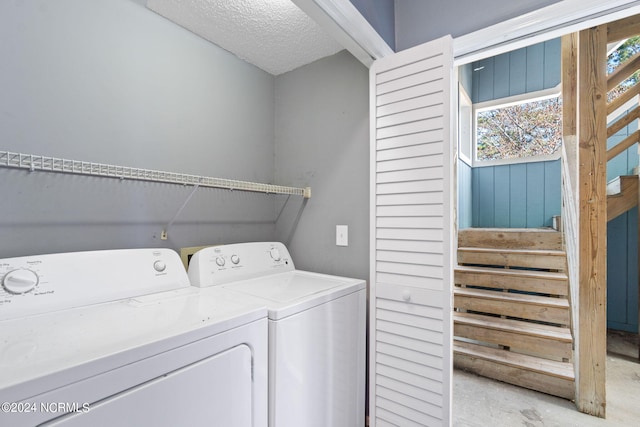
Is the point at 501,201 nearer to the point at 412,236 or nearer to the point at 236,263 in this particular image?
the point at 412,236

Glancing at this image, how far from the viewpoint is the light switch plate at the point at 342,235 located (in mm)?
1724

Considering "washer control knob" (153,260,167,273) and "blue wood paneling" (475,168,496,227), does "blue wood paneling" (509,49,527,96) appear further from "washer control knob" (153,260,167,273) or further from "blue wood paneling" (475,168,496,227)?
"washer control knob" (153,260,167,273)

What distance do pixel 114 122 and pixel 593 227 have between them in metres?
2.72

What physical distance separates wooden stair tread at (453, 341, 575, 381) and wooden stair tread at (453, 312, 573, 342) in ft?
0.59

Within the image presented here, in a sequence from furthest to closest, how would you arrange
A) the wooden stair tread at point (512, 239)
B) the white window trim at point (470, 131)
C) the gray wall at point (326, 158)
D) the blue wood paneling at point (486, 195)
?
the blue wood paneling at point (486, 195), the white window trim at point (470, 131), the wooden stair tread at point (512, 239), the gray wall at point (326, 158)

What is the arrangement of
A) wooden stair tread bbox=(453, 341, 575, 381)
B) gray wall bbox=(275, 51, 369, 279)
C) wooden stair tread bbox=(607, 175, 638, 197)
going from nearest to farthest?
gray wall bbox=(275, 51, 369, 279), wooden stair tread bbox=(453, 341, 575, 381), wooden stair tread bbox=(607, 175, 638, 197)

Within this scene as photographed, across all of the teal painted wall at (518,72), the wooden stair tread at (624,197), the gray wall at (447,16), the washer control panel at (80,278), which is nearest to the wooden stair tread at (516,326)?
the wooden stair tread at (624,197)

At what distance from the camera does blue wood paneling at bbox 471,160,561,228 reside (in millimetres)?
3879

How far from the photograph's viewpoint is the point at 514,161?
4.12m

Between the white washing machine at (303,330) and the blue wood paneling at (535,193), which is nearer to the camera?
the white washing machine at (303,330)

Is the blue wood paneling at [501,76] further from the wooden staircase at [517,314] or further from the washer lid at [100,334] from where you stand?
the washer lid at [100,334]

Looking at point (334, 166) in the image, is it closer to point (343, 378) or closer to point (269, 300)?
point (269, 300)

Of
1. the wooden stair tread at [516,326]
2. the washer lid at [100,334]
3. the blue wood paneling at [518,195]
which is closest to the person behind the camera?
the washer lid at [100,334]

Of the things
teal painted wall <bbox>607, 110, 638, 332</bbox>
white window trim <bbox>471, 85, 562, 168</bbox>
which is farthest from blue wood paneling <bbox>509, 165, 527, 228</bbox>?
teal painted wall <bbox>607, 110, 638, 332</bbox>
